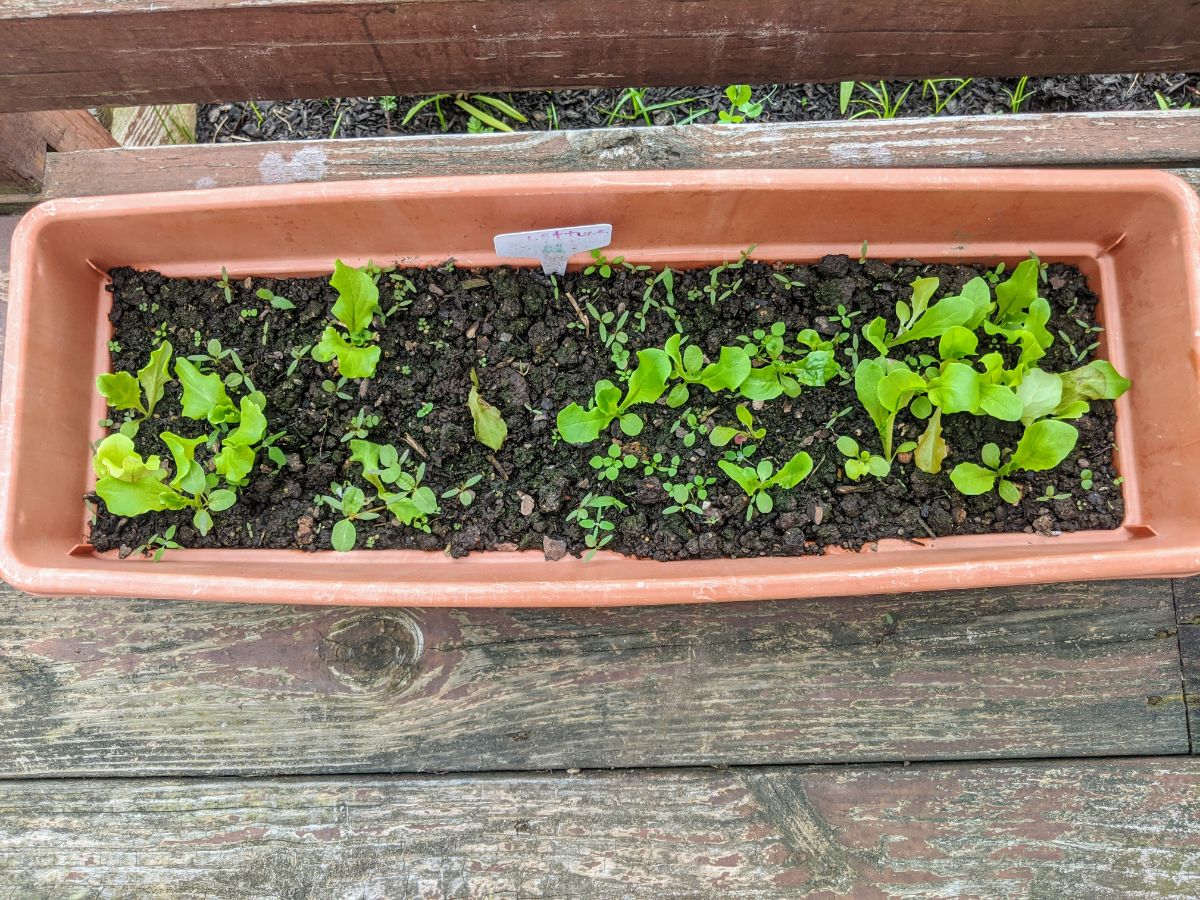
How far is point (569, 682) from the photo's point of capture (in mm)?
1094

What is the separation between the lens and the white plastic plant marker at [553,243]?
0.96 metres

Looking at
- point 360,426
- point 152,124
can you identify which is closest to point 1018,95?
point 360,426

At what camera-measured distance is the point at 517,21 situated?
32.9 inches

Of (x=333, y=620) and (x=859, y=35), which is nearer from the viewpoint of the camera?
(x=859, y=35)

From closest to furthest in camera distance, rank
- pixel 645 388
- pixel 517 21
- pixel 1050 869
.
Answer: pixel 517 21 < pixel 645 388 < pixel 1050 869

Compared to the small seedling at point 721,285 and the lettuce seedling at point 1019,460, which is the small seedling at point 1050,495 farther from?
the small seedling at point 721,285

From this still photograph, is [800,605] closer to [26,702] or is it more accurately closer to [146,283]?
[146,283]

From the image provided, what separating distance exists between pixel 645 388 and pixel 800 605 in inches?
14.9

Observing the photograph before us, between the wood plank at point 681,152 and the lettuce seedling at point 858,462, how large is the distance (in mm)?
399

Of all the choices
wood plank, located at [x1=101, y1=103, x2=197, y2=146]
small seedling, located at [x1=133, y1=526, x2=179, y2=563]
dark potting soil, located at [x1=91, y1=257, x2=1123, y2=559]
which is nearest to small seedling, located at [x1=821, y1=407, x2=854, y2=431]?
dark potting soil, located at [x1=91, y1=257, x2=1123, y2=559]

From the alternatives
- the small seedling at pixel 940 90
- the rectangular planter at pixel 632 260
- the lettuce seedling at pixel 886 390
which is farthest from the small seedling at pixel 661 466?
the small seedling at pixel 940 90

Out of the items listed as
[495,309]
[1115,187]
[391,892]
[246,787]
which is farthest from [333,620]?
[1115,187]

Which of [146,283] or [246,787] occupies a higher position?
[146,283]

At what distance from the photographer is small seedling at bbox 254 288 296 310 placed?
3.38 ft
